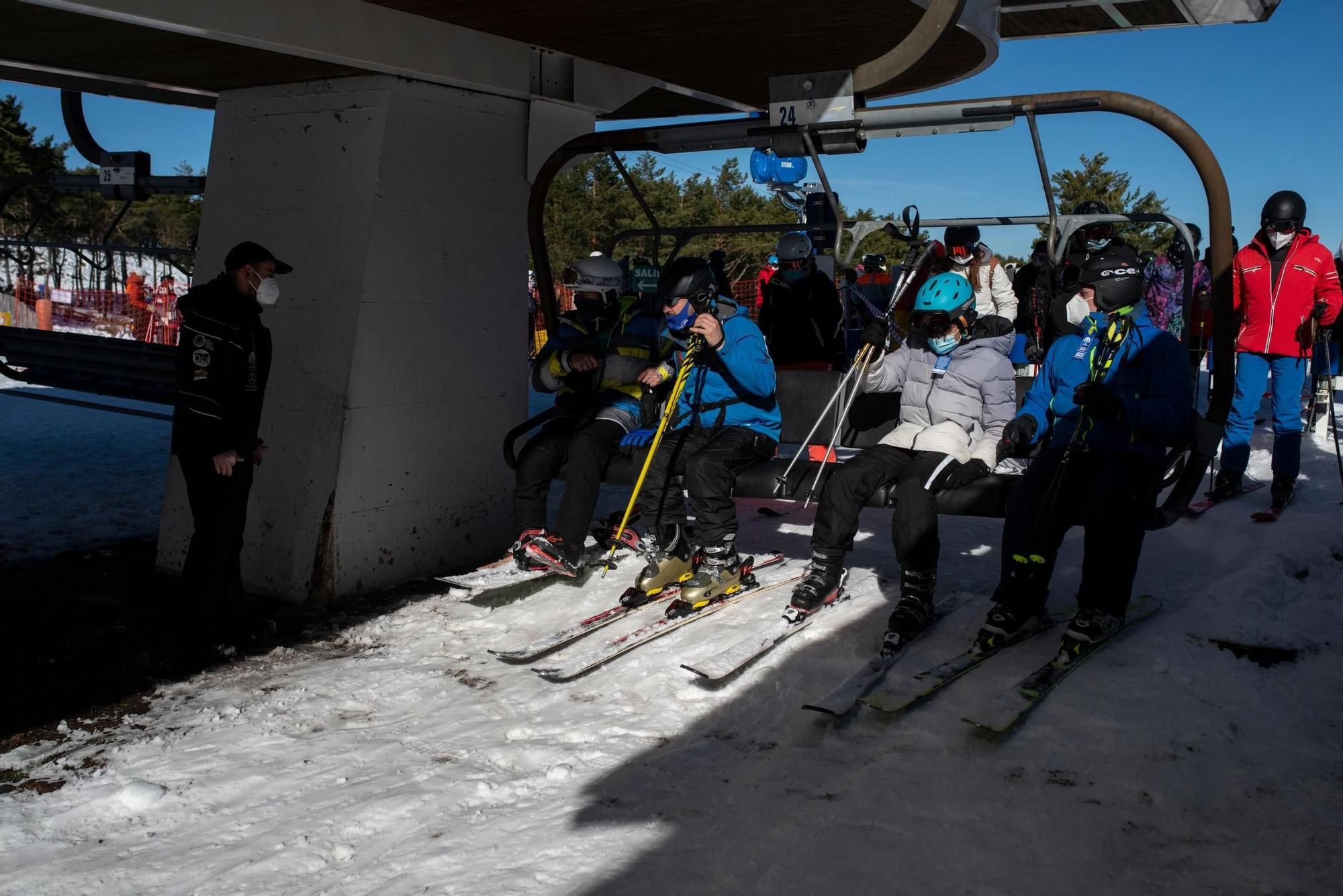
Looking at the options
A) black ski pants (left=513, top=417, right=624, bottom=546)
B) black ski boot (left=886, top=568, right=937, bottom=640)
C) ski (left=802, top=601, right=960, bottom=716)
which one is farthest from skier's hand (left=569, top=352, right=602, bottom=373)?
ski (left=802, top=601, right=960, bottom=716)

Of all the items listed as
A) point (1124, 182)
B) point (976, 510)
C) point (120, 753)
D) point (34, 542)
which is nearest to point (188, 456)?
point (120, 753)

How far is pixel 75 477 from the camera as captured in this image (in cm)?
878

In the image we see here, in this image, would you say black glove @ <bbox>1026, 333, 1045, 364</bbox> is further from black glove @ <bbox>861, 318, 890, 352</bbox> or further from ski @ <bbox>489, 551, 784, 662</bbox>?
ski @ <bbox>489, 551, 784, 662</bbox>

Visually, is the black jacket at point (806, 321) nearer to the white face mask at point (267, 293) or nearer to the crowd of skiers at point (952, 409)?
the crowd of skiers at point (952, 409)

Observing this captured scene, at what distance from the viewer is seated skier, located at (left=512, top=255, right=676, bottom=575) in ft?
18.1

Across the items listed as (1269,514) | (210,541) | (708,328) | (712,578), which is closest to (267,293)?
(210,541)

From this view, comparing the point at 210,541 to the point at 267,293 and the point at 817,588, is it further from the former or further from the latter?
the point at 817,588

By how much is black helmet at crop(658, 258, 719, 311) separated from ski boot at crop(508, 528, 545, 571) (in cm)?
138

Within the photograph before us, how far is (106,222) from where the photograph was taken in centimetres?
4012

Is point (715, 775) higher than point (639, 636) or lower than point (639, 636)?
lower

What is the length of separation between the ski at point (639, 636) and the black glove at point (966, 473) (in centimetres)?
117

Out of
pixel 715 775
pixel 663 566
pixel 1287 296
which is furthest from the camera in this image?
pixel 1287 296

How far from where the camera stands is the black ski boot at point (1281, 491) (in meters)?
6.45

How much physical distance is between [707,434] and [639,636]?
3.65 feet
